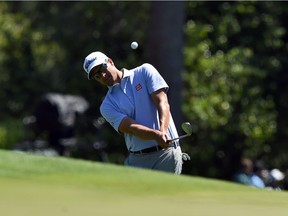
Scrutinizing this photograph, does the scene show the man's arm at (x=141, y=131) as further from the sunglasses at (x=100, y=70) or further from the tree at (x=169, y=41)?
the tree at (x=169, y=41)

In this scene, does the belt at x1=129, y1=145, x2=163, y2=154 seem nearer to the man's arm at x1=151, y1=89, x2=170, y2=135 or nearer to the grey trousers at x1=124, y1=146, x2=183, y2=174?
the grey trousers at x1=124, y1=146, x2=183, y2=174

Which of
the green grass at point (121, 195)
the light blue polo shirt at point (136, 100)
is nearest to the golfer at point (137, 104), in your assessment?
the light blue polo shirt at point (136, 100)

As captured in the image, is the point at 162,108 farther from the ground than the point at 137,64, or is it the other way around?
the point at 162,108

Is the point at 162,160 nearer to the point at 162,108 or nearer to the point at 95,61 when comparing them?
the point at 162,108

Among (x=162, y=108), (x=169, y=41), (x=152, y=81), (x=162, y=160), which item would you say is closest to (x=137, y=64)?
(x=169, y=41)

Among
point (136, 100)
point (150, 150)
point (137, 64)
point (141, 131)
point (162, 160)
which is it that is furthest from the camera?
point (137, 64)

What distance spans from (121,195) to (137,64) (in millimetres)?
13986

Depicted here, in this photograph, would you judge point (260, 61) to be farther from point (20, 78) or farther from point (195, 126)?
point (20, 78)

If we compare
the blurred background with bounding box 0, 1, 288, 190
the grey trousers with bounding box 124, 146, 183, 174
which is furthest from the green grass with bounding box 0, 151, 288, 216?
the blurred background with bounding box 0, 1, 288, 190

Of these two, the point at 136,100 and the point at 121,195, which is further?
the point at 136,100

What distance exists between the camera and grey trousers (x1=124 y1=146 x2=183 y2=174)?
8742mm

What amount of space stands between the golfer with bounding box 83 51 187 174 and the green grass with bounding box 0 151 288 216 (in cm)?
29

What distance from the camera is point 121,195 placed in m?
6.89

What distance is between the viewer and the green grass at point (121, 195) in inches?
241
